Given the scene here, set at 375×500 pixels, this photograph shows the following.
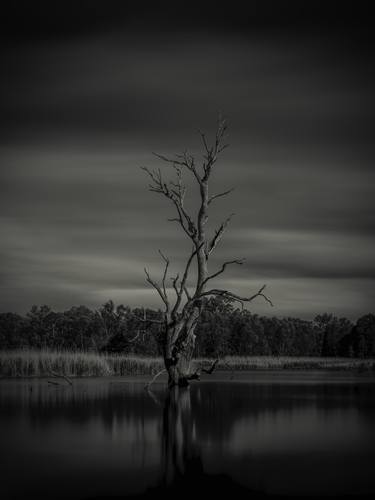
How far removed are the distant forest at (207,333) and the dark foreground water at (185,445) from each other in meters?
28.5

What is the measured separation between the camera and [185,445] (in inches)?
481

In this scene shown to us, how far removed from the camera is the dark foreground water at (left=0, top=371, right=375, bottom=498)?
908 cm

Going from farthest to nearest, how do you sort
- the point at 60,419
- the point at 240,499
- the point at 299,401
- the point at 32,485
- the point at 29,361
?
the point at 29,361 → the point at 299,401 → the point at 60,419 → the point at 32,485 → the point at 240,499

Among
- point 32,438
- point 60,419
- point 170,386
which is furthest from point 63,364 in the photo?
point 32,438

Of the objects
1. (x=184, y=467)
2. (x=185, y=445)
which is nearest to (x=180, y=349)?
(x=185, y=445)

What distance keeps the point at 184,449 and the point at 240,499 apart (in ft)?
11.4

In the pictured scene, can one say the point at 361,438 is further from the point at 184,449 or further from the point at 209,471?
the point at 209,471

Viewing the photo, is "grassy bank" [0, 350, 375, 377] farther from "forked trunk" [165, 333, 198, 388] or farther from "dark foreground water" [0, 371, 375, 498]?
"dark foreground water" [0, 371, 375, 498]

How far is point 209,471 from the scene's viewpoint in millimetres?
9859

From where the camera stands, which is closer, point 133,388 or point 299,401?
point 299,401

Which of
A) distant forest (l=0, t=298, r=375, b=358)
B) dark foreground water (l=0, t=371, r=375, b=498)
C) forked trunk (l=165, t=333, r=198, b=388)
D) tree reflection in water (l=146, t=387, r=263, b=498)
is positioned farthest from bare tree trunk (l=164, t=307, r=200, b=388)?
distant forest (l=0, t=298, r=375, b=358)

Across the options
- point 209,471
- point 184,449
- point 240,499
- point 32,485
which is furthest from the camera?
point 184,449

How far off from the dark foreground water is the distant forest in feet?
93.5

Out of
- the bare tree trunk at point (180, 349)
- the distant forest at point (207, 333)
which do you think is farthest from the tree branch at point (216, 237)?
the distant forest at point (207, 333)
